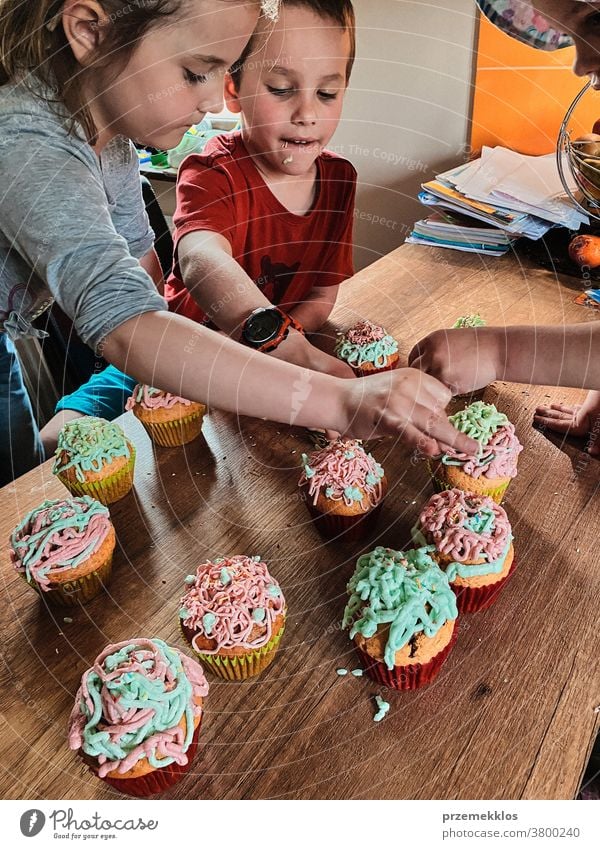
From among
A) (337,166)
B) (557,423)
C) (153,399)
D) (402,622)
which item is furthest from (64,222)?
(557,423)

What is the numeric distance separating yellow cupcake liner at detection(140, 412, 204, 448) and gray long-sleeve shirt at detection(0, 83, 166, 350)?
1.05 feet

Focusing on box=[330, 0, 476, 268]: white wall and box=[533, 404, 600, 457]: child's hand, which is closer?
box=[330, 0, 476, 268]: white wall

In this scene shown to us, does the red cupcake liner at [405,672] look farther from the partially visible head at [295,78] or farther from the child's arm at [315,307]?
the partially visible head at [295,78]

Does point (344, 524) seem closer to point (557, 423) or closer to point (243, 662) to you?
point (243, 662)

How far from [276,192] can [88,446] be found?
15.9 inches

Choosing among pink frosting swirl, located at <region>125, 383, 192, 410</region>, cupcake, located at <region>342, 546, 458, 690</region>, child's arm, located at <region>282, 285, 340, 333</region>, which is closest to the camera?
cupcake, located at <region>342, 546, 458, 690</region>

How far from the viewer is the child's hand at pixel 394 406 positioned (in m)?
0.63

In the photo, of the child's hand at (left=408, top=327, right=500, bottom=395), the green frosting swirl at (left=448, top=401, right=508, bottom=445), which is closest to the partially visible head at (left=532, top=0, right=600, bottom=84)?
the child's hand at (left=408, top=327, right=500, bottom=395)

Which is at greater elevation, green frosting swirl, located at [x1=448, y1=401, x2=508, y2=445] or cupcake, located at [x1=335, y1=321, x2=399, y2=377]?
cupcake, located at [x1=335, y1=321, x2=399, y2=377]

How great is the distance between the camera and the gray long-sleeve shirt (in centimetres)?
52

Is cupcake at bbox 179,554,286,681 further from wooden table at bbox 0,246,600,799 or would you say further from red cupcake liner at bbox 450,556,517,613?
red cupcake liner at bbox 450,556,517,613

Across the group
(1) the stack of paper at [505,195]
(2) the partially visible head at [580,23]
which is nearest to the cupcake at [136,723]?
(1) the stack of paper at [505,195]

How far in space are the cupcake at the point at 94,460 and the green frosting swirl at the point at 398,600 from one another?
35cm
